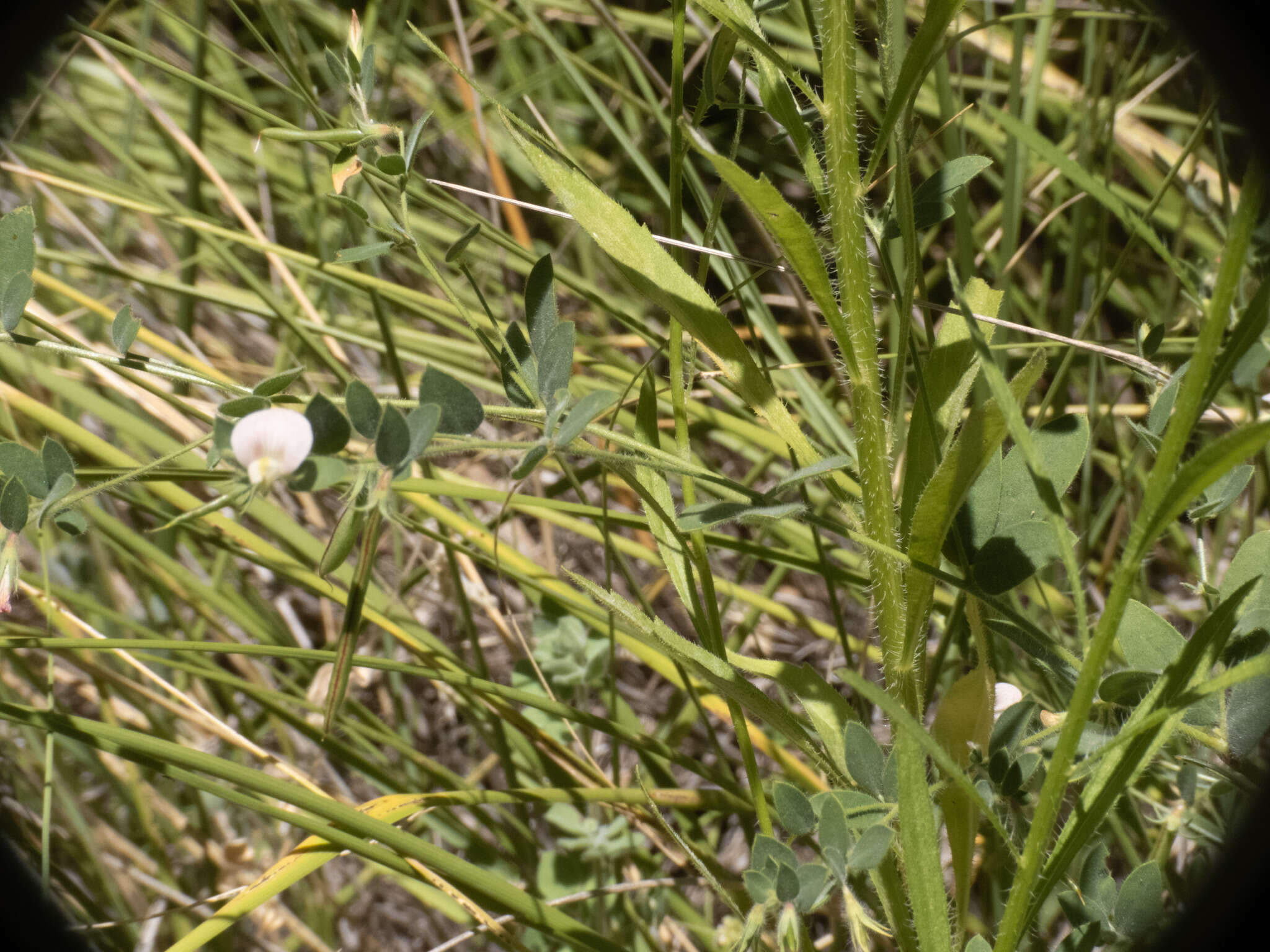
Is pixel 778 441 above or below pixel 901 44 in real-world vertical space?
below

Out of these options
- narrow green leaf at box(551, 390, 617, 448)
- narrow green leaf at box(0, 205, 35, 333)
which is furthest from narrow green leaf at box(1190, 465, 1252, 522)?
narrow green leaf at box(0, 205, 35, 333)

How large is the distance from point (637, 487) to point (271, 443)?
222 mm

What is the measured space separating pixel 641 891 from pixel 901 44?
0.83 metres

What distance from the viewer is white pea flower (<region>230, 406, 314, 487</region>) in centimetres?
34

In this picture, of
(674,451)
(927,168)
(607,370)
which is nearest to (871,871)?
(674,451)

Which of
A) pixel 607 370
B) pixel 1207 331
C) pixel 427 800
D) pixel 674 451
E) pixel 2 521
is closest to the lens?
pixel 1207 331

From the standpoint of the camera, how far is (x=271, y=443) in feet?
1.13

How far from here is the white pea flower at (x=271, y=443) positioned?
0.34 m

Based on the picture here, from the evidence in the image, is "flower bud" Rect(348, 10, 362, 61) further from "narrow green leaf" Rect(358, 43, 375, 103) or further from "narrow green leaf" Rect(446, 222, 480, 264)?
"narrow green leaf" Rect(446, 222, 480, 264)

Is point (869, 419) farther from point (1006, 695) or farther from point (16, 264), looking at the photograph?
point (16, 264)

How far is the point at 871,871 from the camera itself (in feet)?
1.71

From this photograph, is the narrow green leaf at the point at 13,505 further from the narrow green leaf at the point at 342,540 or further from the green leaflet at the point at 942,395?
the green leaflet at the point at 942,395

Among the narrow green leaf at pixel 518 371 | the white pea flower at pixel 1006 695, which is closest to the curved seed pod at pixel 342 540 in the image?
the narrow green leaf at pixel 518 371

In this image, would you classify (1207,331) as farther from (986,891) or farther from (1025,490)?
(986,891)
